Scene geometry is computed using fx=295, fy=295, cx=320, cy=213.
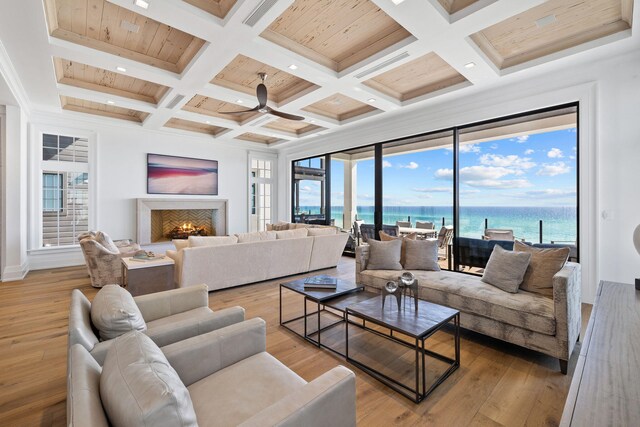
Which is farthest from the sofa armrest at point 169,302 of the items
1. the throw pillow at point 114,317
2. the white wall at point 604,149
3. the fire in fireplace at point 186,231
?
the fire in fireplace at point 186,231

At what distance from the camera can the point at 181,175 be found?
7.22m

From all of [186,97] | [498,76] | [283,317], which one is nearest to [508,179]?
[498,76]

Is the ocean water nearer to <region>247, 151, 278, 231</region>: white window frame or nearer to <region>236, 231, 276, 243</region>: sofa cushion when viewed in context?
<region>236, 231, 276, 243</region>: sofa cushion

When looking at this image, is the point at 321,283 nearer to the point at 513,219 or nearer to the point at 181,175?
the point at 513,219

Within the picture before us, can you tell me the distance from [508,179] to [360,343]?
3904mm

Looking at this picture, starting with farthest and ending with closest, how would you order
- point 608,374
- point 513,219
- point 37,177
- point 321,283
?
point 37,177, point 513,219, point 321,283, point 608,374

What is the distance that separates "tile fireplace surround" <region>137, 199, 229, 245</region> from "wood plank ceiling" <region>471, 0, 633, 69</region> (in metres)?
6.54

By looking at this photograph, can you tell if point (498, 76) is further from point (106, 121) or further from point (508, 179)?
point (106, 121)

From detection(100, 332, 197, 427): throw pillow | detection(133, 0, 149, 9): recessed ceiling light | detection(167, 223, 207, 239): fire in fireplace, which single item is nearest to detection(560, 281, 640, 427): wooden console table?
detection(100, 332, 197, 427): throw pillow

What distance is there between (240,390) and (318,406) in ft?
1.54

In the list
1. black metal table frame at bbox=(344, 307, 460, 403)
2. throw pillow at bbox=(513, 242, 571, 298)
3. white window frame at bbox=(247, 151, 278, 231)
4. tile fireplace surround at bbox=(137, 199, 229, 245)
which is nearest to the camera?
black metal table frame at bbox=(344, 307, 460, 403)

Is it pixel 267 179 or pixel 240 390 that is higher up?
pixel 267 179

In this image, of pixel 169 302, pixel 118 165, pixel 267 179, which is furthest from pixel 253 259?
pixel 267 179

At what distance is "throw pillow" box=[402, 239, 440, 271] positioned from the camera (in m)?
3.56
